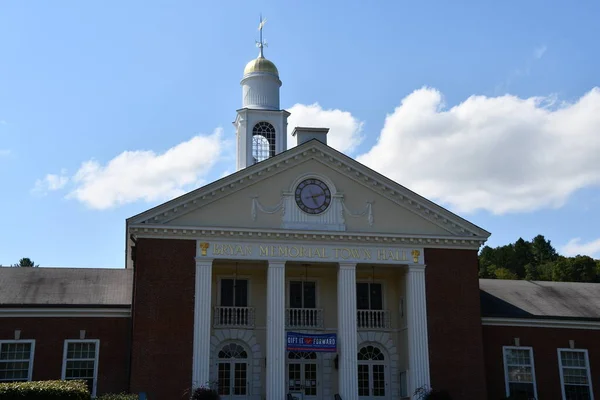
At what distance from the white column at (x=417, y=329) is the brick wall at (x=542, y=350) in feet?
11.3

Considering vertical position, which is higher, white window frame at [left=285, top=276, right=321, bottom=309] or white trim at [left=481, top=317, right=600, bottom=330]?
white window frame at [left=285, top=276, right=321, bottom=309]

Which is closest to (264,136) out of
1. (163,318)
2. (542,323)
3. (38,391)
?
(163,318)

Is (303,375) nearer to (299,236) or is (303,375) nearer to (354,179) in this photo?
(299,236)

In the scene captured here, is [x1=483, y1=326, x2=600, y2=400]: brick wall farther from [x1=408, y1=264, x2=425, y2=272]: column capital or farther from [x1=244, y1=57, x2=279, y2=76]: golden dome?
[x1=244, y1=57, x2=279, y2=76]: golden dome

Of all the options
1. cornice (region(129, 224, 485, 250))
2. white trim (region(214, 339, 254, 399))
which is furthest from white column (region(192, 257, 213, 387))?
white trim (region(214, 339, 254, 399))

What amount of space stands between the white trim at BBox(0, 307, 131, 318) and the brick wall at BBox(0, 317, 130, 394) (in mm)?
164

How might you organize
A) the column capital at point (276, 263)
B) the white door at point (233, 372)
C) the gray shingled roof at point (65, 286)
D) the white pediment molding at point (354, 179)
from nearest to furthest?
the column capital at point (276, 263) < the gray shingled roof at point (65, 286) < the white pediment molding at point (354, 179) < the white door at point (233, 372)

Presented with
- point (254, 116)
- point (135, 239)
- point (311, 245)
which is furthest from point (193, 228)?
point (254, 116)

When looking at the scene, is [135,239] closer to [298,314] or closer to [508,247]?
[298,314]

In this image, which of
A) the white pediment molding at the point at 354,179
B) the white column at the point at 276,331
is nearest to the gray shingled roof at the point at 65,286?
the white column at the point at 276,331

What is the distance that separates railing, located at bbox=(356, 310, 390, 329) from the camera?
112 ft

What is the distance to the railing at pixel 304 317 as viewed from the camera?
110ft

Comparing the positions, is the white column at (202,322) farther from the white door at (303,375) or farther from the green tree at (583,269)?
the green tree at (583,269)

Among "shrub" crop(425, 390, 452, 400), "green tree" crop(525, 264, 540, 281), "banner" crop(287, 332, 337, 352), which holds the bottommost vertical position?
"shrub" crop(425, 390, 452, 400)
